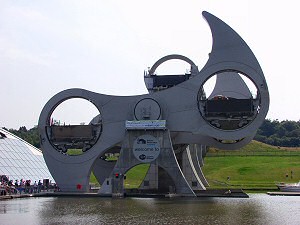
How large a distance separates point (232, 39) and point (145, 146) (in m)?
12.3

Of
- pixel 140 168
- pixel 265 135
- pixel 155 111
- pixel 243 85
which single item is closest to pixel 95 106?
pixel 155 111

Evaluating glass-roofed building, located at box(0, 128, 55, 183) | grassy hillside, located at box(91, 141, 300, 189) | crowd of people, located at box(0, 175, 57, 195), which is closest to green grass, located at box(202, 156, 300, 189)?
grassy hillside, located at box(91, 141, 300, 189)

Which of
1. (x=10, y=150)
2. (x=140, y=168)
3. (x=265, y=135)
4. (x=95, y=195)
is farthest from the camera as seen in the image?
(x=265, y=135)

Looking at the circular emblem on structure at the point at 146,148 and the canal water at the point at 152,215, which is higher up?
the circular emblem on structure at the point at 146,148

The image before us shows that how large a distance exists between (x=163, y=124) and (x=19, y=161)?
53.4 ft

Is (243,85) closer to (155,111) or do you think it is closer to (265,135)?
(155,111)

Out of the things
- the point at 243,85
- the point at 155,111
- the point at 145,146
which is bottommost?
the point at 145,146

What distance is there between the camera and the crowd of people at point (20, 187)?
40.1 m

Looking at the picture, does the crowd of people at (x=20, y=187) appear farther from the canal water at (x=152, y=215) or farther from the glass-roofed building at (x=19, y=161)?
the canal water at (x=152, y=215)

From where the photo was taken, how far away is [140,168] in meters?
73.6

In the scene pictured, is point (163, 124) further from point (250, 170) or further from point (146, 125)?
point (250, 170)

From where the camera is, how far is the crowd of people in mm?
40062

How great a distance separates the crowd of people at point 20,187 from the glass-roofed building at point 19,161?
1008 mm

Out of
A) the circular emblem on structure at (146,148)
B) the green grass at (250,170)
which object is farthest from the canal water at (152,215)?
the green grass at (250,170)
